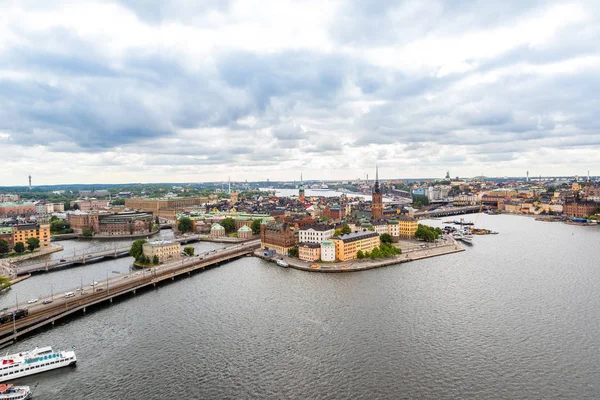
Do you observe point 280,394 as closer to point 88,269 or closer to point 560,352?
point 560,352

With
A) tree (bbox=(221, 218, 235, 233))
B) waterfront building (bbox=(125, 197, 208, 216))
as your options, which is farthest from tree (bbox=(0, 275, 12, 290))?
waterfront building (bbox=(125, 197, 208, 216))

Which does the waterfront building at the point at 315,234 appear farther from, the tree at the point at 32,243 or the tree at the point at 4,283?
the tree at the point at 32,243

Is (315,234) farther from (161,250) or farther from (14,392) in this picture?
(14,392)

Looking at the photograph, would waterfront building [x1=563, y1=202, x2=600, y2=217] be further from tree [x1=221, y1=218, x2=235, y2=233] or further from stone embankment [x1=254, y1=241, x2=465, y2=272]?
tree [x1=221, y1=218, x2=235, y2=233]

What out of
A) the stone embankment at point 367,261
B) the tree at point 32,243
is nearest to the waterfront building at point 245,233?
the stone embankment at point 367,261

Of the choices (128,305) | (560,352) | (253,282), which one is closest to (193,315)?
(128,305)

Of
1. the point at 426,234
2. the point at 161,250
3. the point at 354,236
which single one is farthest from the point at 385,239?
the point at 161,250
